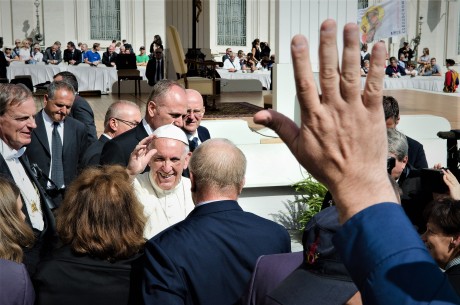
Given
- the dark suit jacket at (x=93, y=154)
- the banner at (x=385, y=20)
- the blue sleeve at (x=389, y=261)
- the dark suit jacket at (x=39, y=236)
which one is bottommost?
the dark suit jacket at (x=39, y=236)

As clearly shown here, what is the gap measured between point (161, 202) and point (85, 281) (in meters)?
1.10

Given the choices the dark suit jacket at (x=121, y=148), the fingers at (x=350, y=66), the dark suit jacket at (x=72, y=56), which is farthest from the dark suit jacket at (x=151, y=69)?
the fingers at (x=350, y=66)

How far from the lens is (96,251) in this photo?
2418 mm

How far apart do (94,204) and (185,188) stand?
1.14 meters

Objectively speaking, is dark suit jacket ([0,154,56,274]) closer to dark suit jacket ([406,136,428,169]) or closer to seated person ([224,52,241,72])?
dark suit jacket ([406,136,428,169])

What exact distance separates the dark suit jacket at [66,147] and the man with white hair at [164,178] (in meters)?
1.63

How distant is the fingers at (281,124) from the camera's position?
1005 mm

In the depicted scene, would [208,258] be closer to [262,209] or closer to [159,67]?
[262,209]

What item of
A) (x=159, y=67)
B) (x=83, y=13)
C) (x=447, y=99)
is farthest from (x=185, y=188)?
(x=83, y=13)

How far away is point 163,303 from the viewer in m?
2.24

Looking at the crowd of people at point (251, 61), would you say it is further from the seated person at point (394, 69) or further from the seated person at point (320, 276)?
the seated person at point (320, 276)

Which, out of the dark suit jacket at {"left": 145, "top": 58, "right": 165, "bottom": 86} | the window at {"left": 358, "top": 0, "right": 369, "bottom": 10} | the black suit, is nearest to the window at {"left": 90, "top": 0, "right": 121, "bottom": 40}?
the dark suit jacket at {"left": 145, "top": 58, "right": 165, "bottom": 86}

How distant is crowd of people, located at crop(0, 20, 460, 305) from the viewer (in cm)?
90

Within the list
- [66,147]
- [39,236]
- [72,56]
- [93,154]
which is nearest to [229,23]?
[72,56]
